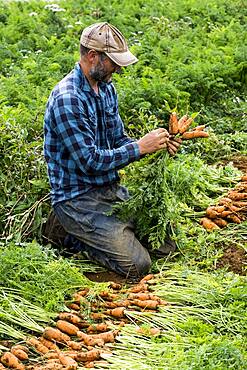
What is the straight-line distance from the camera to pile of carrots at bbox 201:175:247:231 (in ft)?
20.9

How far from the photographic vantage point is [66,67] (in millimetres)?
9820

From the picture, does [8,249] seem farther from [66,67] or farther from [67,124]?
[66,67]

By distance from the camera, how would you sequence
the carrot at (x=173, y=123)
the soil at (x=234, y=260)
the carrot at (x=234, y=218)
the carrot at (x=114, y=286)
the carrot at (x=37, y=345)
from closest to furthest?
the carrot at (x=37, y=345), the carrot at (x=114, y=286), the soil at (x=234, y=260), the carrot at (x=173, y=123), the carrot at (x=234, y=218)

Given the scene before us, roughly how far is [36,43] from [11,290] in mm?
6593

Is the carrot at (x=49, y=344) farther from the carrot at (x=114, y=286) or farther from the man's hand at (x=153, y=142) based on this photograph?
the man's hand at (x=153, y=142)

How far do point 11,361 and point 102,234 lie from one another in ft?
5.31

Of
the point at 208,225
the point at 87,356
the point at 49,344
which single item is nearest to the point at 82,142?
the point at 208,225

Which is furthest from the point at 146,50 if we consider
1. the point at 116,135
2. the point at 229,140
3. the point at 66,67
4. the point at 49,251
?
the point at 49,251

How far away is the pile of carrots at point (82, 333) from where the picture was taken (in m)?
4.45

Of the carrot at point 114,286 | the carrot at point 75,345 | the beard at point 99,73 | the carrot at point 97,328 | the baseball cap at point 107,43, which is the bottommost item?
the carrot at point 114,286

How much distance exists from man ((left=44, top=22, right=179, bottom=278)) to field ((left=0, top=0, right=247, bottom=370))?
0.13 m

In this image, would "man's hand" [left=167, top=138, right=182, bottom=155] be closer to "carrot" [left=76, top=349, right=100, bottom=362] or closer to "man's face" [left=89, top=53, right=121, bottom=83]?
"man's face" [left=89, top=53, right=121, bottom=83]

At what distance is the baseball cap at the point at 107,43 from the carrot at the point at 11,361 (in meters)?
2.15

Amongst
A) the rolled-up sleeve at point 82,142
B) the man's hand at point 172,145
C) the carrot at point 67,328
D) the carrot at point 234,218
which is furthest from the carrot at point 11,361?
the carrot at point 234,218
